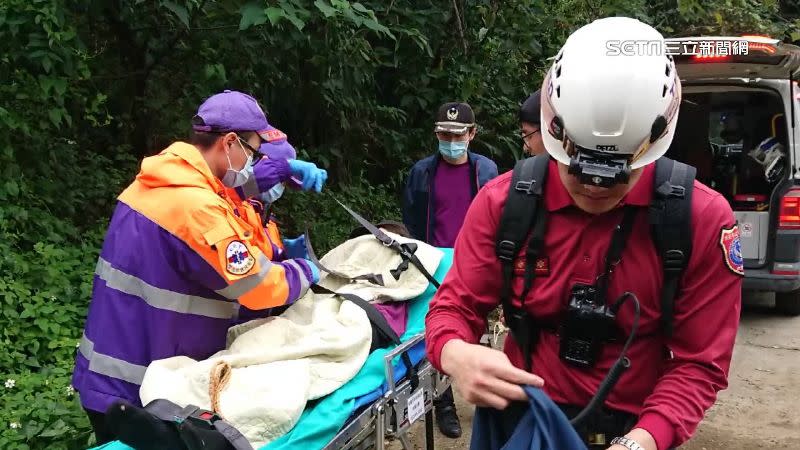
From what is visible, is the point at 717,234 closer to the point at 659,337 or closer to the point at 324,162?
the point at 659,337

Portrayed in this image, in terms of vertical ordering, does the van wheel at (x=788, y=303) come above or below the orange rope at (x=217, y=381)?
below

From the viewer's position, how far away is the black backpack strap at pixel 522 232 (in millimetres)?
1445

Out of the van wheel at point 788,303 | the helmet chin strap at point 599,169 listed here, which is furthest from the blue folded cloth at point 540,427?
the van wheel at point 788,303

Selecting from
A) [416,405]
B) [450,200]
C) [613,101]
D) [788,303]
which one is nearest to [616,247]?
[613,101]

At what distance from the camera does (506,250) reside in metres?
1.45

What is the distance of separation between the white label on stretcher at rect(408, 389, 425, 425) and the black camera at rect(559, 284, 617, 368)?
1.35 meters

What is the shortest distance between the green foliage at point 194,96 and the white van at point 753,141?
3.74ft

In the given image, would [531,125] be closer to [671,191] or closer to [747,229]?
[671,191]

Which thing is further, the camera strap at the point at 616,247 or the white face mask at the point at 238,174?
the white face mask at the point at 238,174

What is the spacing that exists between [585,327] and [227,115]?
1796 millimetres

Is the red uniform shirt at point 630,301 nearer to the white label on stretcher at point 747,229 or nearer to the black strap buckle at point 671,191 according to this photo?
the black strap buckle at point 671,191

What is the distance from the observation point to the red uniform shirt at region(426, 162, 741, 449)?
4.41 ft

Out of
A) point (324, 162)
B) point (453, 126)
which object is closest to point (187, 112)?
point (324, 162)

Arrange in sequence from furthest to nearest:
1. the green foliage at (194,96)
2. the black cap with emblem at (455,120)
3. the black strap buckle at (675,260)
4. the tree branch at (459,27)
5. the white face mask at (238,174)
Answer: the tree branch at (459,27) → the black cap with emblem at (455,120) → the green foliage at (194,96) → the white face mask at (238,174) → the black strap buckle at (675,260)
